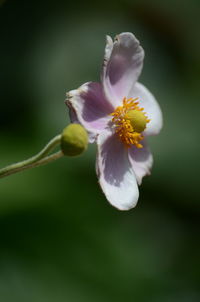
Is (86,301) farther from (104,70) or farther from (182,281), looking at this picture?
(104,70)

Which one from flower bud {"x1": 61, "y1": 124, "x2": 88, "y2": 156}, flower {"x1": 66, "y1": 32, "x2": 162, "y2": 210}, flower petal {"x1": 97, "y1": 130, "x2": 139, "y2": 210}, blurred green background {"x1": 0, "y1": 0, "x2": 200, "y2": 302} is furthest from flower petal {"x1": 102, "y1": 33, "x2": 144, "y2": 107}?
blurred green background {"x1": 0, "y1": 0, "x2": 200, "y2": 302}

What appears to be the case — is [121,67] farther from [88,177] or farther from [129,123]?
[88,177]

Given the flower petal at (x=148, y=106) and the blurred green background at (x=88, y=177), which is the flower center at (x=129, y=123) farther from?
the blurred green background at (x=88, y=177)

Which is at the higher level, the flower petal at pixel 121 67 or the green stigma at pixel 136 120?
the flower petal at pixel 121 67

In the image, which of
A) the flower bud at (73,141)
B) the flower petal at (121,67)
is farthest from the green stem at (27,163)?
the flower petal at (121,67)

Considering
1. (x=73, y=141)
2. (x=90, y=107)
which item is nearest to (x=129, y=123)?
(x=90, y=107)
